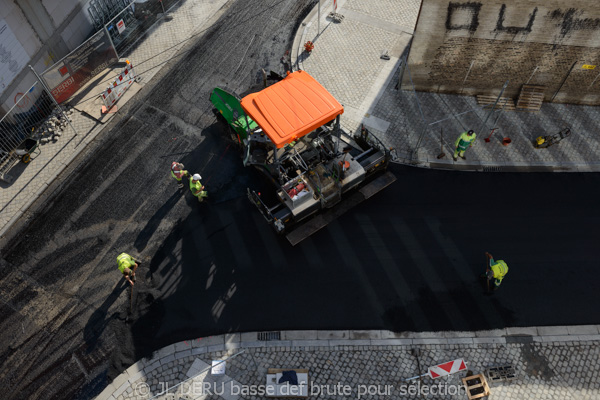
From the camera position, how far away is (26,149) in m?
16.1

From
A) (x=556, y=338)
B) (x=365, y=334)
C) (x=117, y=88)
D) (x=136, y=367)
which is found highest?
(x=117, y=88)

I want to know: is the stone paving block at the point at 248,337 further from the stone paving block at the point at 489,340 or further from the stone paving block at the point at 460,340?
the stone paving block at the point at 489,340

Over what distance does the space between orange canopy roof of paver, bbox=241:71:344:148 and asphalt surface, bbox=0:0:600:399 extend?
3464 mm

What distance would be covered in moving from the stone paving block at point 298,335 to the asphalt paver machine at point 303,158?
2.90 meters

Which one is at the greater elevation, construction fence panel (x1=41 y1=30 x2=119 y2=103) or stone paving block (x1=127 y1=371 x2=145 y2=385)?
construction fence panel (x1=41 y1=30 x2=119 y2=103)

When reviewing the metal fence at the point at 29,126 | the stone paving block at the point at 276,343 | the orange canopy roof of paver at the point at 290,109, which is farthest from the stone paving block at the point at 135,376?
the metal fence at the point at 29,126

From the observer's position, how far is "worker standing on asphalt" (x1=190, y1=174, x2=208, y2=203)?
1369cm

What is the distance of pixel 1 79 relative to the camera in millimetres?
15273

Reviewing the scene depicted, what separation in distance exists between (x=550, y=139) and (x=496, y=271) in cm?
697

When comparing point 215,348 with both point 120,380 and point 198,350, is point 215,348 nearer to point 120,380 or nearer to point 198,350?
point 198,350

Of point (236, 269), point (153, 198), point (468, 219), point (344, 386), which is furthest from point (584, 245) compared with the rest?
point (153, 198)

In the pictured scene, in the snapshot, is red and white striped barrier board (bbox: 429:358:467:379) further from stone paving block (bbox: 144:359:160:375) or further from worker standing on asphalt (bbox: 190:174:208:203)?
worker standing on asphalt (bbox: 190:174:208:203)

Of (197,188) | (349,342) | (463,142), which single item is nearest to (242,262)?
(197,188)

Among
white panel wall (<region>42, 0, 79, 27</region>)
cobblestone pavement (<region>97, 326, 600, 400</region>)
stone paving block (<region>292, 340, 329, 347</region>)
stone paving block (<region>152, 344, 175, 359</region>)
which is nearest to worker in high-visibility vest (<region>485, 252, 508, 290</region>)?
cobblestone pavement (<region>97, 326, 600, 400</region>)
